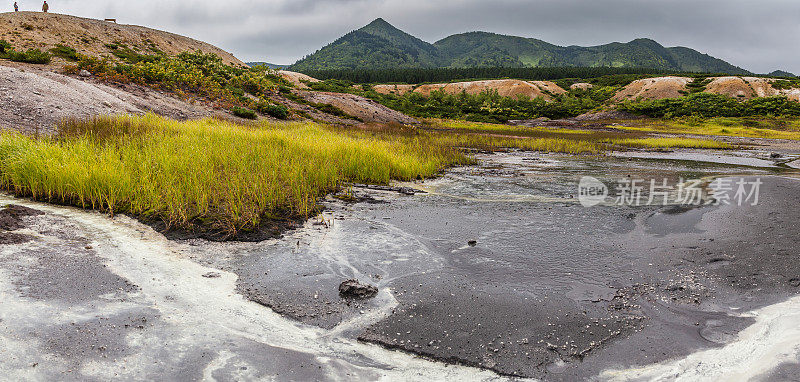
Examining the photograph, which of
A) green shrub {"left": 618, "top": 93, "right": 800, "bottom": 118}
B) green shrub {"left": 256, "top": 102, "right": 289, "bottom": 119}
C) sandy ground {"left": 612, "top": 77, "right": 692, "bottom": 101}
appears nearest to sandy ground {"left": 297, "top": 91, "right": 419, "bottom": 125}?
green shrub {"left": 256, "top": 102, "right": 289, "bottom": 119}

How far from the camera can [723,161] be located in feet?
61.7

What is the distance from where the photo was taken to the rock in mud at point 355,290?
4453 millimetres

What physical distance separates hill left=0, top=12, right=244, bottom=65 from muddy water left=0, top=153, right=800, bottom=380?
1504 inches

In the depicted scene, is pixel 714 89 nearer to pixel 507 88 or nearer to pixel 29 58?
pixel 507 88

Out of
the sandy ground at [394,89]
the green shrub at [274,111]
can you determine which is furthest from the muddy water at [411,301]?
the sandy ground at [394,89]

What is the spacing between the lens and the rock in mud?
4453 millimetres

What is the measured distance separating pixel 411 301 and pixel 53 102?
52.9ft

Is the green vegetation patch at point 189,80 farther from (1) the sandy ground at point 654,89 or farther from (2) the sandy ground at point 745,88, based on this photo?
(2) the sandy ground at point 745,88

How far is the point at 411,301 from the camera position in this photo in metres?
4.39

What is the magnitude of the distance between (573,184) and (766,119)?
54.1m

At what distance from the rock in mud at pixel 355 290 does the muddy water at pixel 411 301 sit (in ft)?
0.28

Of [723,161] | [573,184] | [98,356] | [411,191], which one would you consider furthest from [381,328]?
[723,161]

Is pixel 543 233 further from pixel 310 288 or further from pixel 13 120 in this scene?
pixel 13 120

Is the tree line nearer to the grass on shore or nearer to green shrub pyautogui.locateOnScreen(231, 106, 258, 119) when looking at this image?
green shrub pyautogui.locateOnScreen(231, 106, 258, 119)
